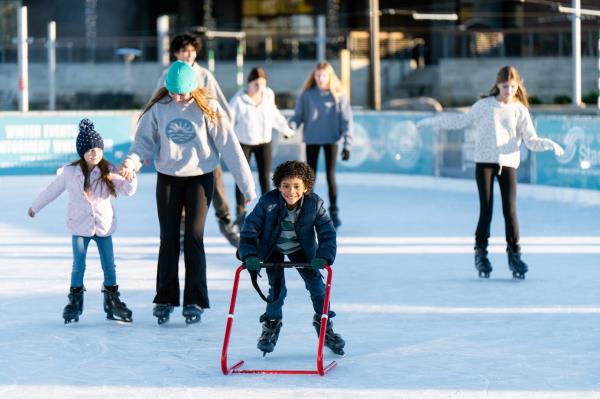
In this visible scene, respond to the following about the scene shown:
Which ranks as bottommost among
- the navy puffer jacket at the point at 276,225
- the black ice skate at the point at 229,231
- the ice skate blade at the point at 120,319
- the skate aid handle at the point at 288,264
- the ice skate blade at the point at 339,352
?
the ice skate blade at the point at 339,352

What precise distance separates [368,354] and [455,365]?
0.46 metres

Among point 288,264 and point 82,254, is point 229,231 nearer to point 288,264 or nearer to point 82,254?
point 82,254

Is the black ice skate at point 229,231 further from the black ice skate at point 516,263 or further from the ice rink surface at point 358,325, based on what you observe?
the black ice skate at point 516,263

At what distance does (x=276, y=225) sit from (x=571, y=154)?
29.0 feet

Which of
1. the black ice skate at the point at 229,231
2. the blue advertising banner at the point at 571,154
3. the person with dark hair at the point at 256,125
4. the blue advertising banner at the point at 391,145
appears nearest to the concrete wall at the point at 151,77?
the blue advertising banner at the point at 391,145

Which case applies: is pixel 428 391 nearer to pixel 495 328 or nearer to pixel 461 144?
pixel 495 328

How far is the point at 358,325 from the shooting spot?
7.11 m

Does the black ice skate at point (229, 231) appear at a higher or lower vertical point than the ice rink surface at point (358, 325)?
higher

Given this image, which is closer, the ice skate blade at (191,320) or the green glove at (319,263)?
the green glove at (319,263)

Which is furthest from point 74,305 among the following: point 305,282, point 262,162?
point 262,162

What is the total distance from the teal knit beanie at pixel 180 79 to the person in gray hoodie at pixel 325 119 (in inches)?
194

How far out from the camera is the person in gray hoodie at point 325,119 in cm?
1198

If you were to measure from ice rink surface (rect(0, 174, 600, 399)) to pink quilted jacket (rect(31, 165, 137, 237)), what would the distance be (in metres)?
0.51

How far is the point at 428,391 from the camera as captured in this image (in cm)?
544
